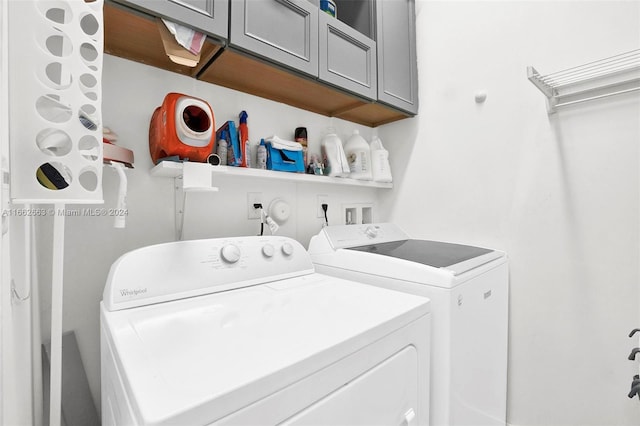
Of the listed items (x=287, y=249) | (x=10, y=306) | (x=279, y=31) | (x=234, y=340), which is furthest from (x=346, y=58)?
(x=10, y=306)

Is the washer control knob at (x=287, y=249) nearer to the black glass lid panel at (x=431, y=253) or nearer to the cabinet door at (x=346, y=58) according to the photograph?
the black glass lid panel at (x=431, y=253)

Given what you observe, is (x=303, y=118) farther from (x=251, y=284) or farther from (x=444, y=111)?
(x=251, y=284)

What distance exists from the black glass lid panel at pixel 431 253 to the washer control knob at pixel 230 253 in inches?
23.8

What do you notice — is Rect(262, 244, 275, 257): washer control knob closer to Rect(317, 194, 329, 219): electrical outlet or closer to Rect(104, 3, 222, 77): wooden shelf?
Rect(317, 194, 329, 219): electrical outlet

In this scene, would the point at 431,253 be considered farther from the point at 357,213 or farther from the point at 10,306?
the point at 10,306

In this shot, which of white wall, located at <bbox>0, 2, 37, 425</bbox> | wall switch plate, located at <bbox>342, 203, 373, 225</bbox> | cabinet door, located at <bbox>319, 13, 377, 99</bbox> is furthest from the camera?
wall switch plate, located at <bbox>342, 203, 373, 225</bbox>

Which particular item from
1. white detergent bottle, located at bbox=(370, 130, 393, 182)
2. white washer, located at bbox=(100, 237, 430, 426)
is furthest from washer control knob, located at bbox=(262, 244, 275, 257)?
white detergent bottle, located at bbox=(370, 130, 393, 182)

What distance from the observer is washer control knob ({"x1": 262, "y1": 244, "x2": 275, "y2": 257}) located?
1281 mm

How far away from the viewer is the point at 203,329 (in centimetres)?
77

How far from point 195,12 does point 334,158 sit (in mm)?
1014

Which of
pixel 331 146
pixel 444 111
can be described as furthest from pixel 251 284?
pixel 444 111

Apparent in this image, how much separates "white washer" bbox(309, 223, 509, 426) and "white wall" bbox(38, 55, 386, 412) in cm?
50

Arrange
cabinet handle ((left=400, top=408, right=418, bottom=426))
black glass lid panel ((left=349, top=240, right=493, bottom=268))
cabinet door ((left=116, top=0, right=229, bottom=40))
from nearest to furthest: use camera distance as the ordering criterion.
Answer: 1. cabinet handle ((left=400, top=408, right=418, bottom=426))
2. cabinet door ((left=116, top=0, right=229, bottom=40))
3. black glass lid panel ((left=349, top=240, right=493, bottom=268))

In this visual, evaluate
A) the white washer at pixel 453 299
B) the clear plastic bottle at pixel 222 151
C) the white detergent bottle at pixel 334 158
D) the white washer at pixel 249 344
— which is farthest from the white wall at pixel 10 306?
the white detergent bottle at pixel 334 158
